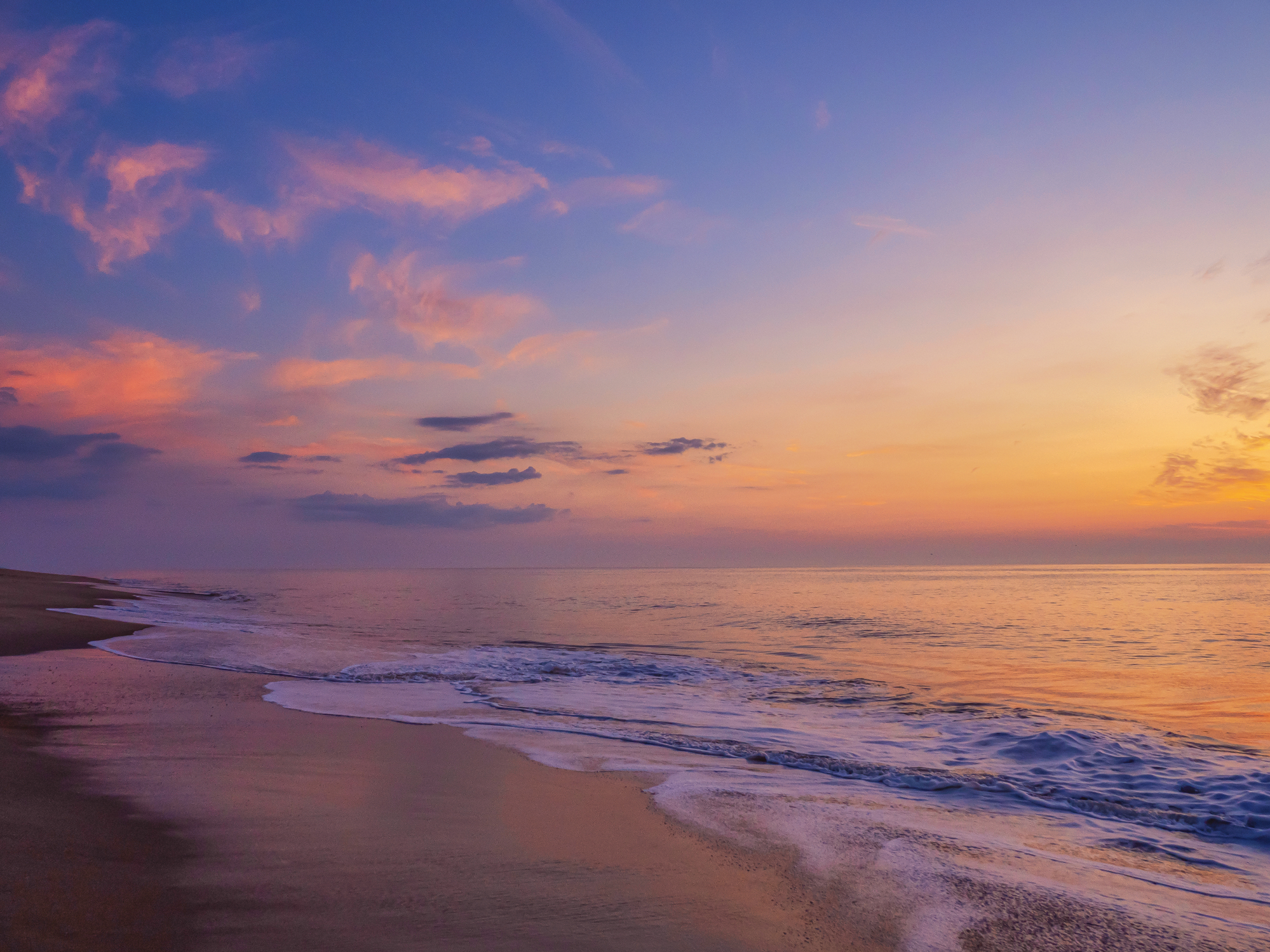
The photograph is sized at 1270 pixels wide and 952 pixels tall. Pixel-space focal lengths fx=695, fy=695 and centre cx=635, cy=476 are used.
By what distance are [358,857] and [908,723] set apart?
33.0 feet

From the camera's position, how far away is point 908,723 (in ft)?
40.4

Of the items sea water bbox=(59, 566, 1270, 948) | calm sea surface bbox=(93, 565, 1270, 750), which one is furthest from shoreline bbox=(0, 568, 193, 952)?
calm sea surface bbox=(93, 565, 1270, 750)

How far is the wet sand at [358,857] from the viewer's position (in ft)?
13.2

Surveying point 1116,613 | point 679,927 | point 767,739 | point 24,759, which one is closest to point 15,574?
point 24,759

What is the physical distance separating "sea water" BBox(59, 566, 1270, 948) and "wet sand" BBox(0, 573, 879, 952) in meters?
0.82

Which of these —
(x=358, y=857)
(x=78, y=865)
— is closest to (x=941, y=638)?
(x=358, y=857)

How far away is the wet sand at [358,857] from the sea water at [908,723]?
824 mm

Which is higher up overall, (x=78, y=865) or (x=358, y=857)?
(x=78, y=865)

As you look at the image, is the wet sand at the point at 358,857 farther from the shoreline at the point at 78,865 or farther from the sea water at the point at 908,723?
the sea water at the point at 908,723

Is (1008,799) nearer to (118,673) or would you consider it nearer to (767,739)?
(767,739)

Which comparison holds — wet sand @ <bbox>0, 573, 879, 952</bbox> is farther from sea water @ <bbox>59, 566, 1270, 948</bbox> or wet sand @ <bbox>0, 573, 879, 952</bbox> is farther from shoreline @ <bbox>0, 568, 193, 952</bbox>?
sea water @ <bbox>59, 566, 1270, 948</bbox>

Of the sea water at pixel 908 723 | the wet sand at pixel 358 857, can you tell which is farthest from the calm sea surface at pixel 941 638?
the wet sand at pixel 358 857

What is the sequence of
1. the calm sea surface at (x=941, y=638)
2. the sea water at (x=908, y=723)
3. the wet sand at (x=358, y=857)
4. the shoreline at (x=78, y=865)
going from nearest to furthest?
the shoreline at (x=78, y=865) → the wet sand at (x=358, y=857) → the sea water at (x=908, y=723) → the calm sea surface at (x=941, y=638)

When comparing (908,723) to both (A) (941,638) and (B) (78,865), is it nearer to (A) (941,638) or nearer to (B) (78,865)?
(B) (78,865)
